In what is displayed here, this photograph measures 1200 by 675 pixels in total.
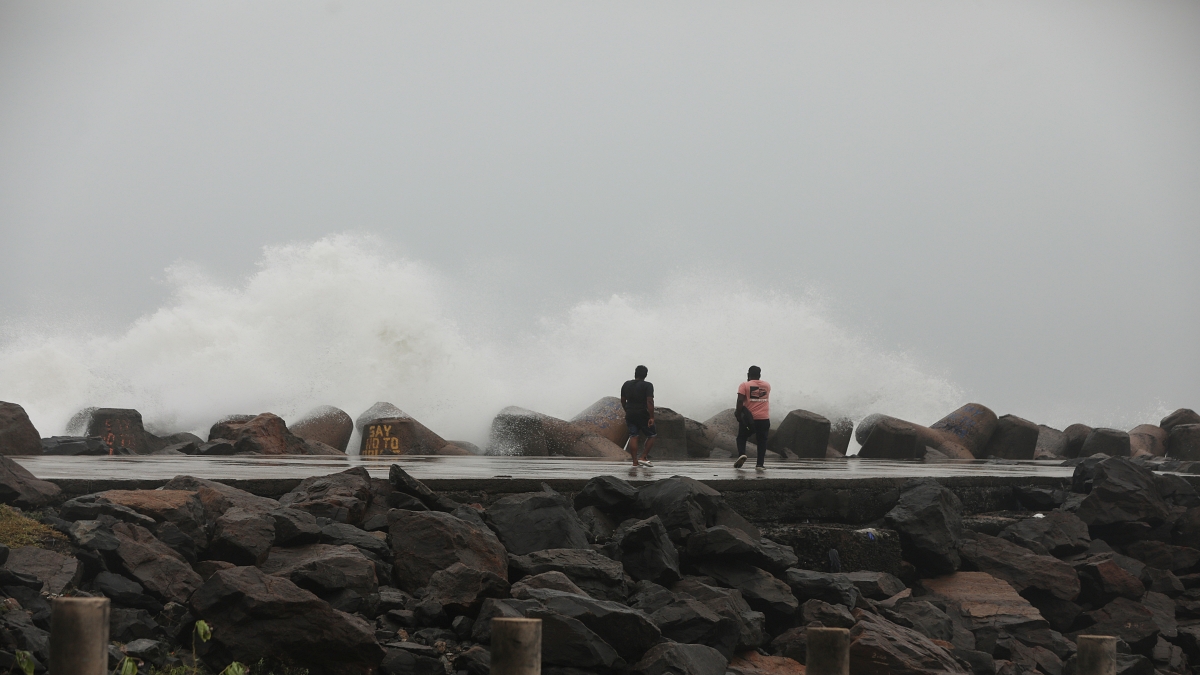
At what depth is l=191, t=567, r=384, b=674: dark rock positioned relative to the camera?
4.18 metres

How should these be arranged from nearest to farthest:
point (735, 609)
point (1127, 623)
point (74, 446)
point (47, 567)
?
1. point (47, 567)
2. point (735, 609)
3. point (1127, 623)
4. point (74, 446)

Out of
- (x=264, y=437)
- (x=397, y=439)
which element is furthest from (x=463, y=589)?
(x=397, y=439)

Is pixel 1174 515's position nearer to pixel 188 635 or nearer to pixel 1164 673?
pixel 1164 673

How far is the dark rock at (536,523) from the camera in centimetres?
595

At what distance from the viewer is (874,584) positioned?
7.01 metres

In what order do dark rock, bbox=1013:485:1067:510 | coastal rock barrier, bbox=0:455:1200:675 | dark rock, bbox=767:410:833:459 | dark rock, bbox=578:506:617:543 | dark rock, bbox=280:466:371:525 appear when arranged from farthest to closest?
dark rock, bbox=767:410:833:459, dark rock, bbox=1013:485:1067:510, dark rock, bbox=578:506:617:543, dark rock, bbox=280:466:371:525, coastal rock barrier, bbox=0:455:1200:675

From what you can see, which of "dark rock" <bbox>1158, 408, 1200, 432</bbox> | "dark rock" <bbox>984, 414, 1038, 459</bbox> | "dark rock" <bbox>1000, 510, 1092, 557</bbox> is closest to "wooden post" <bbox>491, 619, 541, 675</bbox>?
"dark rock" <bbox>1000, 510, 1092, 557</bbox>

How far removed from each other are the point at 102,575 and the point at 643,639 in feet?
8.13

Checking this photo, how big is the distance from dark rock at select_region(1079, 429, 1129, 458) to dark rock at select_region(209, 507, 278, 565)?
2126 cm

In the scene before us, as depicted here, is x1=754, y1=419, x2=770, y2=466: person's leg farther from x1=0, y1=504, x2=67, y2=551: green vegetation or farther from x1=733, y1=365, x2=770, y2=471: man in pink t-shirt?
x1=0, y1=504, x2=67, y2=551: green vegetation

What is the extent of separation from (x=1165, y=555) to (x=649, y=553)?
598 centimetres

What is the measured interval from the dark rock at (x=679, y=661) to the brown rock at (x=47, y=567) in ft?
8.30

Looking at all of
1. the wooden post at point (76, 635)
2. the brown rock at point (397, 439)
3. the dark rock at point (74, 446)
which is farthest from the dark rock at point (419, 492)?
the brown rock at point (397, 439)

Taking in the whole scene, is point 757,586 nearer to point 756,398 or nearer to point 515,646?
point 515,646
